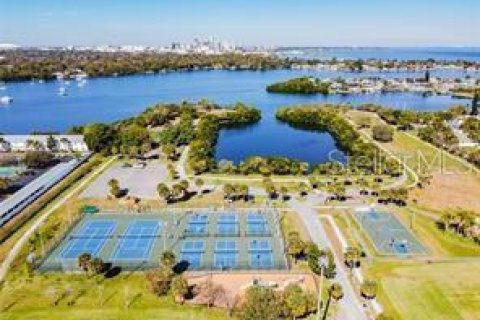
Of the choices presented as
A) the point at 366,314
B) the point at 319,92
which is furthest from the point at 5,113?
the point at 366,314

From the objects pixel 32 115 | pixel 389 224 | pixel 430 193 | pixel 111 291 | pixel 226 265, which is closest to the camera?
pixel 111 291

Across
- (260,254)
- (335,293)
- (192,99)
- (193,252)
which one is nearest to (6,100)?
(192,99)

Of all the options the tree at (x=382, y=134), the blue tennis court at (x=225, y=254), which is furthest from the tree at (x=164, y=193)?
the tree at (x=382, y=134)

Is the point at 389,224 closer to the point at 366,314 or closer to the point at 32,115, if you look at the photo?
the point at 366,314

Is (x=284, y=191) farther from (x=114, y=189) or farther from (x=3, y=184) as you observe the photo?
(x=3, y=184)

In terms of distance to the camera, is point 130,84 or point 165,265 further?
point 130,84

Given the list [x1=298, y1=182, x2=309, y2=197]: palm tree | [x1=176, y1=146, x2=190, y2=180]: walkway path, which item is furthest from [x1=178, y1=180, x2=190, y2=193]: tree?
[x1=298, y1=182, x2=309, y2=197]: palm tree

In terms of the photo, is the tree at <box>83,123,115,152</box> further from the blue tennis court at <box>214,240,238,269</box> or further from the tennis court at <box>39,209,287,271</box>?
the blue tennis court at <box>214,240,238,269</box>
